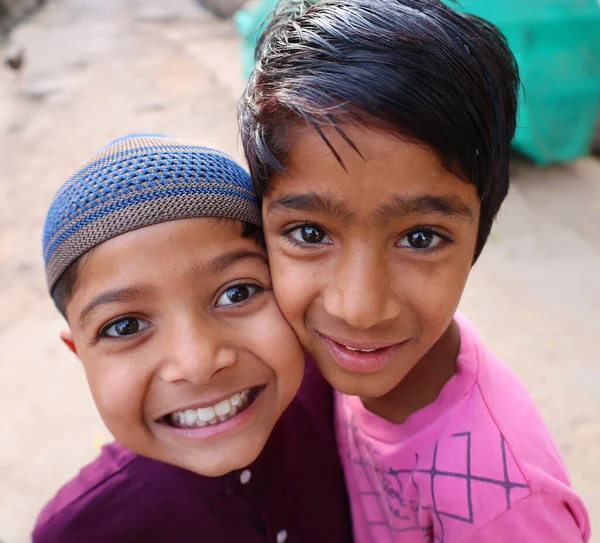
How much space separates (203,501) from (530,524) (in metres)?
0.70

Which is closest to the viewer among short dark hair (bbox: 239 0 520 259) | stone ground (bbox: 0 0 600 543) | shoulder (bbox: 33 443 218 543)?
short dark hair (bbox: 239 0 520 259)

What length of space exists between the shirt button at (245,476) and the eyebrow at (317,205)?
0.63 m

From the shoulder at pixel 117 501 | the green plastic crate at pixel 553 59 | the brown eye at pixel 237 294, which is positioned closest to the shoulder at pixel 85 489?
the shoulder at pixel 117 501

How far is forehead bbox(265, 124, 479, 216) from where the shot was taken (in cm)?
101

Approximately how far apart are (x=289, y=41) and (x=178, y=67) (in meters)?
7.36

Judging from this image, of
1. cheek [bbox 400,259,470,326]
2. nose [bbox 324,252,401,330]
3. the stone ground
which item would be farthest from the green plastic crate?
nose [bbox 324,252,401,330]

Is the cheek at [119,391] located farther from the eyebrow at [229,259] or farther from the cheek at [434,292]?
the cheek at [434,292]

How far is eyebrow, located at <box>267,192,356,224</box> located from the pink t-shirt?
0.46 m

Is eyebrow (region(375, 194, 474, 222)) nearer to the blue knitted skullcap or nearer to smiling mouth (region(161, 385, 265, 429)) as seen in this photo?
the blue knitted skullcap

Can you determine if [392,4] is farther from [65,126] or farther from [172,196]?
[65,126]

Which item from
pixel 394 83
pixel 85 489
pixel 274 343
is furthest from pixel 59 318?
pixel 394 83

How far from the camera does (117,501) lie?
4.23ft

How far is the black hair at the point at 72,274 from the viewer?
1.19 m

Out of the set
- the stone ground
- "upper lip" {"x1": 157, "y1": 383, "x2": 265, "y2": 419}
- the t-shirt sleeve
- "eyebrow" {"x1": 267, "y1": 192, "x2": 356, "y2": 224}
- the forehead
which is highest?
the forehead
